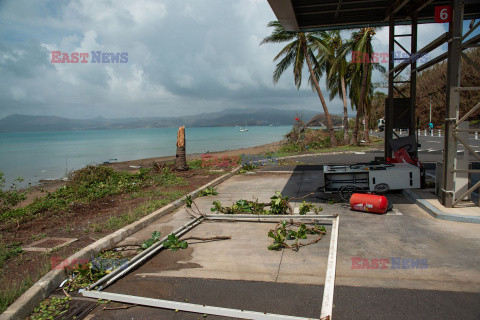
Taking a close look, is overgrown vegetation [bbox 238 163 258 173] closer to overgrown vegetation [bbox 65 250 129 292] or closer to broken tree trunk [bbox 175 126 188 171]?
broken tree trunk [bbox 175 126 188 171]

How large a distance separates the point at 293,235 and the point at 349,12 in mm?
9500

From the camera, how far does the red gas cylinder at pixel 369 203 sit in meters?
7.00

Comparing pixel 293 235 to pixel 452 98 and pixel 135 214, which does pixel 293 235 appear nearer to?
pixel 135 214

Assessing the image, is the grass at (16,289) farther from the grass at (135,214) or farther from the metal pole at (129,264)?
the grass at (135,214)

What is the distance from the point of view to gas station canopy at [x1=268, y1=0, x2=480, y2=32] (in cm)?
1034

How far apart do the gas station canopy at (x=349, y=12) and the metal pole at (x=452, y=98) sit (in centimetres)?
328

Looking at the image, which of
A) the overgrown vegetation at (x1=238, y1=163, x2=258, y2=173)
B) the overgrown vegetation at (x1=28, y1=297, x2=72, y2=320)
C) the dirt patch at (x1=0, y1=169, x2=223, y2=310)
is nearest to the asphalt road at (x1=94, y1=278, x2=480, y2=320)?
the overgrown vegetation at (x1=28, y1=297, x2=72, y2=320)

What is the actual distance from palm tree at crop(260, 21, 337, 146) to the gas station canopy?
13934mm

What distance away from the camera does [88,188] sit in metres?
10.7

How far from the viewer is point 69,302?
4.02 meters

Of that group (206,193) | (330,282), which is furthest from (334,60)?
(330,282)

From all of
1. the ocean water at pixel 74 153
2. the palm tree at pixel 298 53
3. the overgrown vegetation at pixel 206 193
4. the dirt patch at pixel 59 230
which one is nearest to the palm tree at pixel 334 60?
the palm tree at pixel 298 53

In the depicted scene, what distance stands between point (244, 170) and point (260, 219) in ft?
26.0

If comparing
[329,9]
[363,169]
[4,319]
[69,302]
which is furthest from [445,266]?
[329,9]
